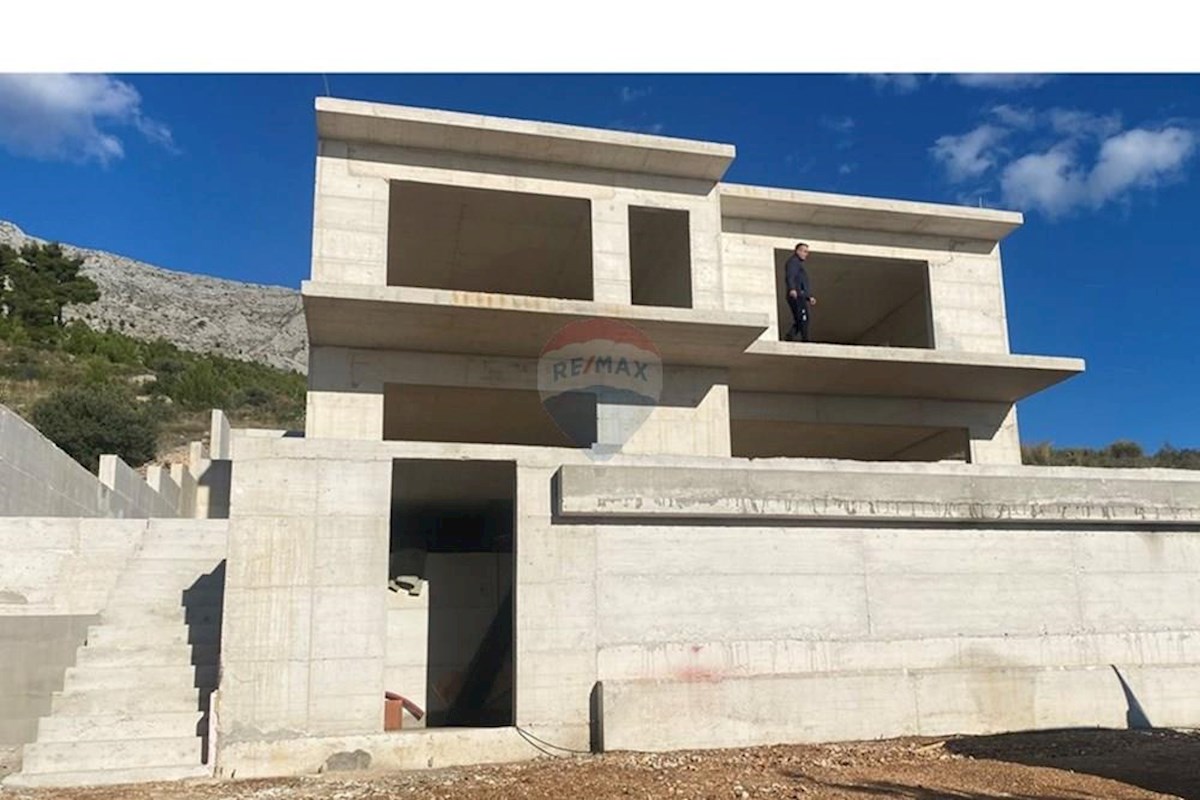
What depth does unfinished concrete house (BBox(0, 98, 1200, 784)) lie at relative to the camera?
9.29 meters

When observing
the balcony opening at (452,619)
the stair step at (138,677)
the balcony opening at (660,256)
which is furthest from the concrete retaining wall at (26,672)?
the balcony opening at (660,256)

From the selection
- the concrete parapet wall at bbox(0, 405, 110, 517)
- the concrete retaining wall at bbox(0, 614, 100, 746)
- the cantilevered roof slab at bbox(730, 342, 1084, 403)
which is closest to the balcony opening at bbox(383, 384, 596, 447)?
the cantilevered roof slab at bbox(730, 342, 1084, 403)

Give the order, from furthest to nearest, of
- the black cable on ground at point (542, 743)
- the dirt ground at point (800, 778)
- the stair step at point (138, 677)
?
the stair step at point (138, 677) < the black cable on ground at point (542, 743) < the dirt ground at point (800, 778)

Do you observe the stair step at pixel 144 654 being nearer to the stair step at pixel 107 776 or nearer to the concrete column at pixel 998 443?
the stair step at pixel 107 776

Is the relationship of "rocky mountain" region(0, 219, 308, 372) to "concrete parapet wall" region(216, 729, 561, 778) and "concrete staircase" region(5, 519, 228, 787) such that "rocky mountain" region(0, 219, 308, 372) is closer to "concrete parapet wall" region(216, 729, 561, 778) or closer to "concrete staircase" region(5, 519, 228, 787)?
"concrete staircase" region(5, 519, 228, 787)

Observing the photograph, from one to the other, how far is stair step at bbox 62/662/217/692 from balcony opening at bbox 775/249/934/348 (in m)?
11.5

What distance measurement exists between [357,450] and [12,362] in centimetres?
3764

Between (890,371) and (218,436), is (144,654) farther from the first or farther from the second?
(218,436)

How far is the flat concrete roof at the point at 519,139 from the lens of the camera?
43.3 ft

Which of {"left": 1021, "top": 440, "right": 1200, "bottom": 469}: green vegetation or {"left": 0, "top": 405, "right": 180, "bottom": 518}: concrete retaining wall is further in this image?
{"left": 1021, "top": 440, "right": 1200, "bottom": 469}: green vegetation

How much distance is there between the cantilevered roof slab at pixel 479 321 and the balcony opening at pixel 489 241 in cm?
206

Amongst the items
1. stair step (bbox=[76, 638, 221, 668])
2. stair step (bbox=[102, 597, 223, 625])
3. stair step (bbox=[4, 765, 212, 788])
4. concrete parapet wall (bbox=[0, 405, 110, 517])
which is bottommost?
stair step (bbox=[4, 765, 212, 788])

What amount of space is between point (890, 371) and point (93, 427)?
91.6 ft

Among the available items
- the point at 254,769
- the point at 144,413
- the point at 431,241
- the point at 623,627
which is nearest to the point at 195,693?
the point at 254,769
